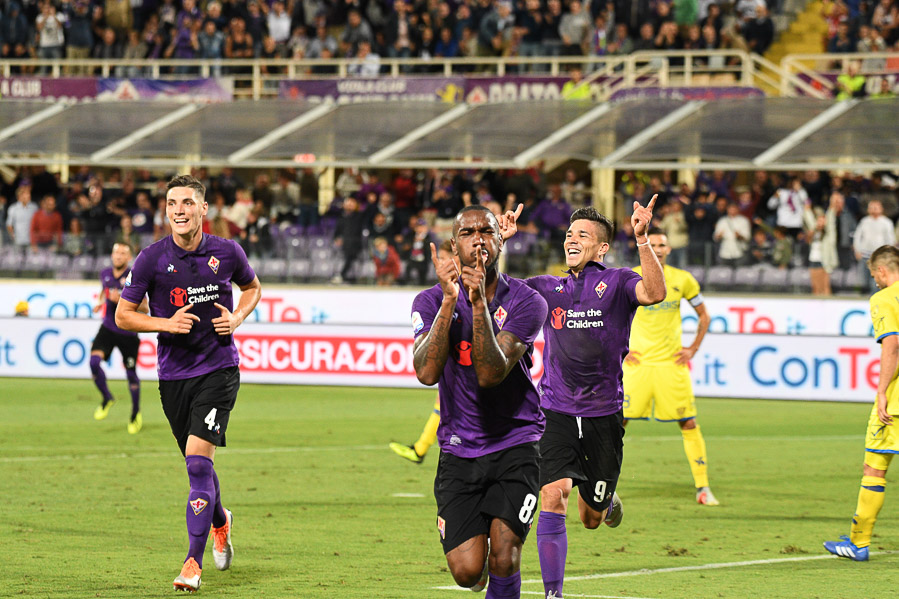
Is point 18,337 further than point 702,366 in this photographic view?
Yes

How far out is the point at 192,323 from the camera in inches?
310

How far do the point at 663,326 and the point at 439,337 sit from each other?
6.10 metres

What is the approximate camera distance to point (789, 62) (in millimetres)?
26562

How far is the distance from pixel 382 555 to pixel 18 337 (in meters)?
12.8

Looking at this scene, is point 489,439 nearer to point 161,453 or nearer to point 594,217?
point 594,217

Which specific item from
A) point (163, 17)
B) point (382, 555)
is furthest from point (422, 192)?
point (382, 555)

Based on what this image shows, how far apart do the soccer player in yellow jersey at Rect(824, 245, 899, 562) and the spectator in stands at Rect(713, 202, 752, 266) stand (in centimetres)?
1242

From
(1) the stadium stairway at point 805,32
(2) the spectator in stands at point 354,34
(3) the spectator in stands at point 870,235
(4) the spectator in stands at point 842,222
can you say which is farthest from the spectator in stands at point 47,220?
(1) the stadium stairway at point 805,32

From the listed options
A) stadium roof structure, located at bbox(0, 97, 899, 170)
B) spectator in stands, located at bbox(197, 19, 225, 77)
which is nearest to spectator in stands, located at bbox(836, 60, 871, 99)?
stadium roof structure, located at bbox(0, 97, 899, 170)

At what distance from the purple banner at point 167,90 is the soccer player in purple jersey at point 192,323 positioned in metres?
22.0

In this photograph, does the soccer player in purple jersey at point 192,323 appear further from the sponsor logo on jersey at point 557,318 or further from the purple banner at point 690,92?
the purple banner at point 690,92

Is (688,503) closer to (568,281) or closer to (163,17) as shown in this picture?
(568,281)

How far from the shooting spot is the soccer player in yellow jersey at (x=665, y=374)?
11141 mm

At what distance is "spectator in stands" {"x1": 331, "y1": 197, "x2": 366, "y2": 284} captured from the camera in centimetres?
2281
